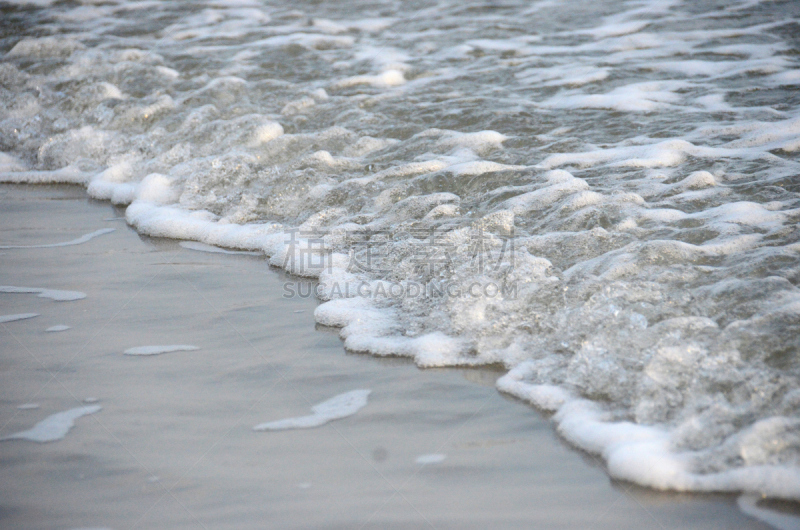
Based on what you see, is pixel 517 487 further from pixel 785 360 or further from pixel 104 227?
pixel 104 227

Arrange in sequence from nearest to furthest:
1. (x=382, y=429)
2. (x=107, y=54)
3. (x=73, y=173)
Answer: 1. (x=382, y=429)
2. (x=73, y=173)
3. (x=107, y=54)

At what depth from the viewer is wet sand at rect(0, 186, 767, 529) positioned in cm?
184

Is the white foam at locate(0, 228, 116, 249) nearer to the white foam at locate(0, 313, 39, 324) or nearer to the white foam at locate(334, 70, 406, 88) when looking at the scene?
the white foam at locate(0, 313, 39, 324)

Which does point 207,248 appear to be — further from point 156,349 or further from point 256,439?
point 256,439

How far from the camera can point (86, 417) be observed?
2.29 m

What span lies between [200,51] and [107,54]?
3.27 feet

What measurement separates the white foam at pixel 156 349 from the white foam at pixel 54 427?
40 cm

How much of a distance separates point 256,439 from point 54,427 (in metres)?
0.69

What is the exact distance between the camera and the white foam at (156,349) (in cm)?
273

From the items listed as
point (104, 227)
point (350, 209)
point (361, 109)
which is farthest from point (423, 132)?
point (104, 227)

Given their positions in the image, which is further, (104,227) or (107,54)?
(107,54)

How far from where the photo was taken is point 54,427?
2240 mm

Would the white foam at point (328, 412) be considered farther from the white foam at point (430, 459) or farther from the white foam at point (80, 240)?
the white foam at point (80, 240)

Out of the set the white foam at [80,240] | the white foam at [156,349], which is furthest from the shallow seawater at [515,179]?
the white foam at [156,349]
